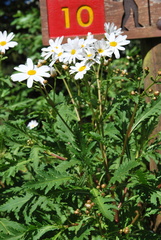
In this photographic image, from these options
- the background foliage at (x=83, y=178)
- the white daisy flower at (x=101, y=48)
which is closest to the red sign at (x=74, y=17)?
the background foliage at (x=83, y=178)

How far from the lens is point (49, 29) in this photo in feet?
8.76

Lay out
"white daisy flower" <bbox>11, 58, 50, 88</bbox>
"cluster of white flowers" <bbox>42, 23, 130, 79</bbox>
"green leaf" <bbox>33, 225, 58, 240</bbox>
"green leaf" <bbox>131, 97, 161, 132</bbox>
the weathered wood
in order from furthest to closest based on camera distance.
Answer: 1. the weathered wood
2. "green leaf" <bbox>131, 97, 161, 132</bbox>
3. "green leaf" <bbox>33, 225, 58, 240</bbox>
4. "cluster of white flowers" <bbox>42, 23, 130, 79</bbox>
5. "white daisy flower" <bbox>11, 58, 50, 88</bbox>

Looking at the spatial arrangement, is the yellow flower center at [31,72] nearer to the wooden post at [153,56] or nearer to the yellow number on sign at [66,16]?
the yellow number on sign at [66,16]

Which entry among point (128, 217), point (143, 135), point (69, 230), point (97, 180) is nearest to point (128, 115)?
point (143, 135)

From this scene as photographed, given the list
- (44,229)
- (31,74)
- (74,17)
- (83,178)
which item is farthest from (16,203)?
(74,17)

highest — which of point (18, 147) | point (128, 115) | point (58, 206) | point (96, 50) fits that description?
point (96, 50)

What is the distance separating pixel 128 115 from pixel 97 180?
1.27ft

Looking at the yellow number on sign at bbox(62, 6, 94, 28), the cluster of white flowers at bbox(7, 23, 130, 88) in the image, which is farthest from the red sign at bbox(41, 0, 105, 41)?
the cluster of white flowers at bbox(7, 23, 130, 88)

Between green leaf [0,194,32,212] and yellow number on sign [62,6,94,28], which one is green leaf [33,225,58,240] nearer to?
green leaf [0,194,32,212]

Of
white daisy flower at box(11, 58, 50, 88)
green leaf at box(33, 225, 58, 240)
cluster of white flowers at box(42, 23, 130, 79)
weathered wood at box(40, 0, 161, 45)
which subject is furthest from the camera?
weathered wood at box(40, 0, 161, 45)

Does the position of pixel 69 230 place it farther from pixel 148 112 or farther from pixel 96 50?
pixel 96 50

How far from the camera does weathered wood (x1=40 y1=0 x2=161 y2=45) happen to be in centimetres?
261

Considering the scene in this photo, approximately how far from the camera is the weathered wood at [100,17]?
2.61 metres

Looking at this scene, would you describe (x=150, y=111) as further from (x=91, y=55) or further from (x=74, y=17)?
(x=74, y=17)
